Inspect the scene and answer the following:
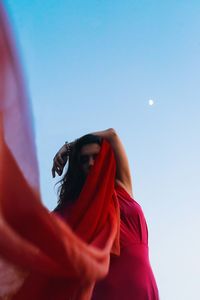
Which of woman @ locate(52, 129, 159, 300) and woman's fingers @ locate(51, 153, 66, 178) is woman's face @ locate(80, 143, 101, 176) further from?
woman's fingers @ locate(51, 153, 66, 178)

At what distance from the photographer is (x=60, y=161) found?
6.10 ft

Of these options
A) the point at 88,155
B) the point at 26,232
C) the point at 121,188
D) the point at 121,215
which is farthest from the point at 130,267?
the point at 26,232

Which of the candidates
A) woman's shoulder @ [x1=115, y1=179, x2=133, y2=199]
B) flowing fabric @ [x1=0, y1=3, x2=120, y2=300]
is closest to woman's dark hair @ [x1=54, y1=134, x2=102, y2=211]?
woman's shoulder @ [x1=115, y1=179, x2=133, y2=199]

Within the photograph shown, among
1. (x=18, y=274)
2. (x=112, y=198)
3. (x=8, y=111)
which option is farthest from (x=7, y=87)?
(x=112, y=198)

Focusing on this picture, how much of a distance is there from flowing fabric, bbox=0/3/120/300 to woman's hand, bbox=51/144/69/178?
1.84ft

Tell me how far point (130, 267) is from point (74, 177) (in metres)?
0.43

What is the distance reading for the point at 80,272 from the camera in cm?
115

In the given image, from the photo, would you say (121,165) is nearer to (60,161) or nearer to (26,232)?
(60,161)

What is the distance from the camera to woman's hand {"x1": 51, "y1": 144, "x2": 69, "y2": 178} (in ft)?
6.10

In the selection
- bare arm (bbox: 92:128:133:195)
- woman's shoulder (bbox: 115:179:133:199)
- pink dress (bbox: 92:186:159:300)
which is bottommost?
pink dress (bbox: 92:186:159:300)

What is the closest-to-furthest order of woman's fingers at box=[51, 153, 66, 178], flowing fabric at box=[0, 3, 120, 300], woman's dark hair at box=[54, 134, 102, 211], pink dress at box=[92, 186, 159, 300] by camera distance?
flowing fabric at box=[0, 3, 120, 300]
pink dress at box=[92, 186, 159, 300]
woman's dark hair at box=[54, 134, 102, 211]
woman's fingers at box=[51, 153, 66, 178]

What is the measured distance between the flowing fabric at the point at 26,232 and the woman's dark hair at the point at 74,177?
419mm

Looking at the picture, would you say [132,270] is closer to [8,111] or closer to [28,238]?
[28,238]

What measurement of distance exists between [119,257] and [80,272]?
40cm
